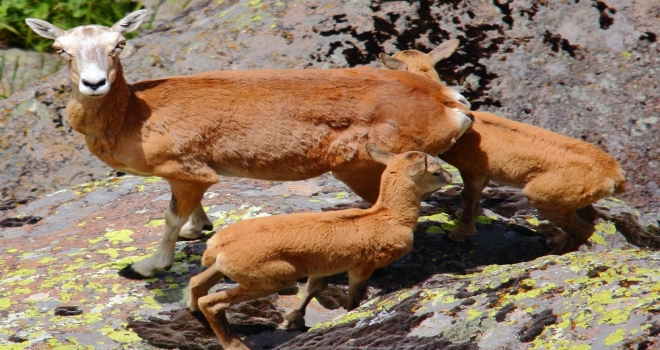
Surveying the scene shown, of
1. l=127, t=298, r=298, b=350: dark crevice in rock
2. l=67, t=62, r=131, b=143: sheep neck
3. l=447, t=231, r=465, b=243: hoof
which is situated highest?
l=67, t=62, r=131, b=143: sheep neck

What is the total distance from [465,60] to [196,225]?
378cm

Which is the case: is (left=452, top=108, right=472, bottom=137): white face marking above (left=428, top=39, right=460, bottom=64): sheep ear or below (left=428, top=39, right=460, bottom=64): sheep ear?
below

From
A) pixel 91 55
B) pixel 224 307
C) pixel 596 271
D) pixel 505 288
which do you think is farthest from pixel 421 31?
pixel 596 271

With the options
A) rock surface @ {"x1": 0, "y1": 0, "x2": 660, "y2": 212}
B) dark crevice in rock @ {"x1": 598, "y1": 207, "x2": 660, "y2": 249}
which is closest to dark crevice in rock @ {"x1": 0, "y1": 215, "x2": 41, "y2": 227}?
rock surface @ {"x1": 0, "y1": 0, "x2": 660, "y2": 212}

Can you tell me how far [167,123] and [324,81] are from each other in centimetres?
128

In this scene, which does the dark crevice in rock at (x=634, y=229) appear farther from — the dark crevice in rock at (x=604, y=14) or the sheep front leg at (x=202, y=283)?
the sheep front leg at (x=202, y=283)

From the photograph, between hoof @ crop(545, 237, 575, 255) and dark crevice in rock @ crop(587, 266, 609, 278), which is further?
hoof @ crop(545, 237, 575, 255)

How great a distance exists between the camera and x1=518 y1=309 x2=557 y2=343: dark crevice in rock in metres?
5.40

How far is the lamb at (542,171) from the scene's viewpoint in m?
7.61

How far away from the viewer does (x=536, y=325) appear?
17.9ft

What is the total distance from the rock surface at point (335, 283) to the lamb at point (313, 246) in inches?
10.1

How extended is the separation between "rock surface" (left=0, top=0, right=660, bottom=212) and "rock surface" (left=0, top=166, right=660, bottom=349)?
897 millimetres

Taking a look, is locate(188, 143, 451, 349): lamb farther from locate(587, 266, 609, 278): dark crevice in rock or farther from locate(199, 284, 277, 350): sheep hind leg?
locate(587, 266, 609, 278): dark crevice in rock

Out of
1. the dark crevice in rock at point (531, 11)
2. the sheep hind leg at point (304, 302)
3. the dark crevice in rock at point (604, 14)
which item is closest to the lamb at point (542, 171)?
the sheep hind leg at point (304, 302)
